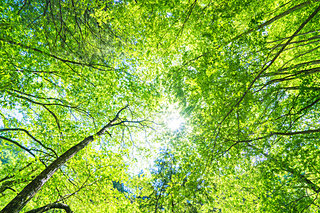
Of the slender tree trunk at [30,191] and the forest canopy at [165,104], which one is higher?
the forest canopy at [165,104]

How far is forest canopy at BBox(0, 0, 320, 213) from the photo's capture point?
3.71 m

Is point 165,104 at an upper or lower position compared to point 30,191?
upper

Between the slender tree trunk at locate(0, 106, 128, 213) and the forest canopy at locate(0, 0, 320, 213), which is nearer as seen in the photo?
the slender tree trunk at locate(0, 106, 128, 213)

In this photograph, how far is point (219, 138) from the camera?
168 inches

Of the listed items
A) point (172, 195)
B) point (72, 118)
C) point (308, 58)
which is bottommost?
point (172, 195)

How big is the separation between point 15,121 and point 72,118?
2125mm

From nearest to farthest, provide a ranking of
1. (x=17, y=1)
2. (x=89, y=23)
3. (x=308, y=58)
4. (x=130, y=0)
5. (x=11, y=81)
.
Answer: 1. (x=11, y=81)
2. (x=17, y=1)
3. (x=130, y=0)
4. (x=89, y=23)
5. (x=308, y=58)

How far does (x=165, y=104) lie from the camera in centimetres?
788

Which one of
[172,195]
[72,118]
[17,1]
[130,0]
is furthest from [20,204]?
[130,0]

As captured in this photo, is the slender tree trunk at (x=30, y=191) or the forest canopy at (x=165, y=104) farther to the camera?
the forest canopy at (x=165, y=104)

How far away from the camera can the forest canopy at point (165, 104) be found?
371cm

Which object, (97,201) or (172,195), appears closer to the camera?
(172,195)

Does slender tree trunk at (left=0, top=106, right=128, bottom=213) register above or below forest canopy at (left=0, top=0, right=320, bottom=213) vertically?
below

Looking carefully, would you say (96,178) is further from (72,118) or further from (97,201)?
(72,118)
